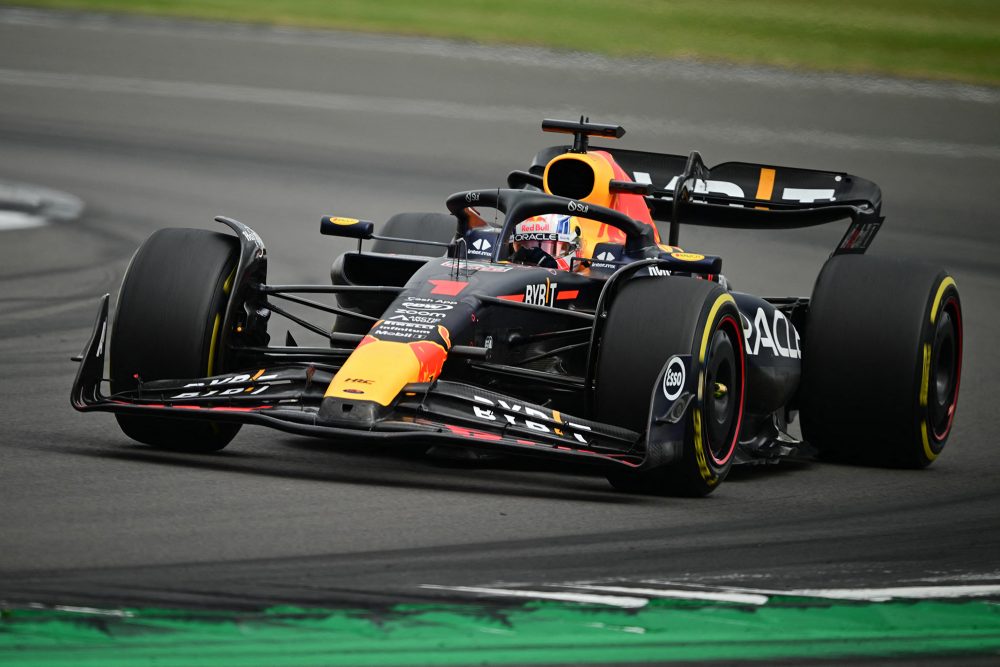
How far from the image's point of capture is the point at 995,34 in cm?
2658

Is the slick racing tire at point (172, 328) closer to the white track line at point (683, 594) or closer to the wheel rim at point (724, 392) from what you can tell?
the wheel rim at point (724, 392)

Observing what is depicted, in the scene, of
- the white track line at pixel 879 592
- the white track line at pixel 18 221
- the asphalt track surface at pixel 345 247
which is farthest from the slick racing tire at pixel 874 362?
the white track line at pixel 18 221

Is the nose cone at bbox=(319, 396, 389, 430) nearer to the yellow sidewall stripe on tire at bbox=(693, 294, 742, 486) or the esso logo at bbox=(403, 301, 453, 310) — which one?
the esso logo at bbox=(403, 301, 453, 310)

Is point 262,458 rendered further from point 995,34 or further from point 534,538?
point 995,34

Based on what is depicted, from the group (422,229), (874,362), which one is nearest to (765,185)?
(874,362)

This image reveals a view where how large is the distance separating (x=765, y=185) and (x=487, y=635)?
19.9 ft

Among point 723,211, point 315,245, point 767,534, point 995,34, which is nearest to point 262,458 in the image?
point 767,534

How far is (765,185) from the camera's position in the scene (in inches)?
414

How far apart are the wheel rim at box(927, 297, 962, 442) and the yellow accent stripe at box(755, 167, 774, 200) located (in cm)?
156

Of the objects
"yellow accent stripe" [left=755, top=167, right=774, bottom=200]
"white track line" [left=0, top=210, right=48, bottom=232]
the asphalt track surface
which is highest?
"yellow accent stripe" [left=755, top=167, right=774, bottom=200]

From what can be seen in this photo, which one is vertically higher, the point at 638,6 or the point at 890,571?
the point at 638,6

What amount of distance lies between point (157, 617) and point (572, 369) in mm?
3751

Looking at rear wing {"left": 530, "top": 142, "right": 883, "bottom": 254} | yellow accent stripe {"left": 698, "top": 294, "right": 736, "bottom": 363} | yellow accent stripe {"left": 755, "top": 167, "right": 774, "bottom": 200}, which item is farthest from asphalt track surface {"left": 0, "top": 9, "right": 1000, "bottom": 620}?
yellow accent stripe {"left": 755, "top": 167, "right": 774, "bottom": 200}

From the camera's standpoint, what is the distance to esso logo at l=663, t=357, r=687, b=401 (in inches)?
281
